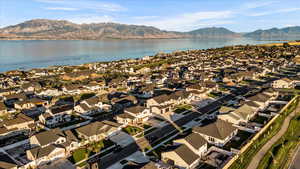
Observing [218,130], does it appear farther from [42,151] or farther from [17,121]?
[17,121]

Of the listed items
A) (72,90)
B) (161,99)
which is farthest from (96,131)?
(72,90)

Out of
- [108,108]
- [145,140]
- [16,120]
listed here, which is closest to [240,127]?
[145,140]

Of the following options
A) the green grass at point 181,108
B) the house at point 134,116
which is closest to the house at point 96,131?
the house at point 134,116

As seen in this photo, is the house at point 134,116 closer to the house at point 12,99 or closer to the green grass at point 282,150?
the green grass at point 282,150

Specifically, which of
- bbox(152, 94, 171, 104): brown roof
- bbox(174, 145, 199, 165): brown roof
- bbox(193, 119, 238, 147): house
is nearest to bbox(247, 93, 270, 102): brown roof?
bbox(193, 119, 238, 147): house

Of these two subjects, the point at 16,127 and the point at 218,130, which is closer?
the point at 218,130

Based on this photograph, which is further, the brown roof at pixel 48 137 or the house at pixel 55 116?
the house at pixel 55 116
